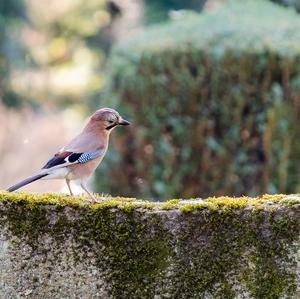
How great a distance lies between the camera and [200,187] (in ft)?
32.0

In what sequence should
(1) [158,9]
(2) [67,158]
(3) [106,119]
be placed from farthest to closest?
(1) [158,9] < (3) [106,119] < (2) [67,158]

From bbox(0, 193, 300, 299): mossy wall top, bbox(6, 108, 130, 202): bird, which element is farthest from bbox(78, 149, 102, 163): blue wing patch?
bbox(0, 193, 300, 299): mossy wall top

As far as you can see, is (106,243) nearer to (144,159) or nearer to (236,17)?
(144,159)

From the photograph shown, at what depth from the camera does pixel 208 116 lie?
9633 mm

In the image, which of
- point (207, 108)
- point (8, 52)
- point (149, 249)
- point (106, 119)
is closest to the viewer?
point (149, 249)

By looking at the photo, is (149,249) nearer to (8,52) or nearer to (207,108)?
(207,108)

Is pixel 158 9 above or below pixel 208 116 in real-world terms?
below

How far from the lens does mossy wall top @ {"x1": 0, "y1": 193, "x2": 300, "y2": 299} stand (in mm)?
3996

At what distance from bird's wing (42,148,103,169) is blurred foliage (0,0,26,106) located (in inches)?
491

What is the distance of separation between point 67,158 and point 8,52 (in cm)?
1275

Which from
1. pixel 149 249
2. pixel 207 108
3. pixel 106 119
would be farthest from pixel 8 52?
pixel 149 249

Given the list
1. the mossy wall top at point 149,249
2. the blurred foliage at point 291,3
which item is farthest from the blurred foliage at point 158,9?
the mossy wall top at point 149,249

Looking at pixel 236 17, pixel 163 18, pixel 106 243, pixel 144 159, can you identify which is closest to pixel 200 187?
pixel 144 159

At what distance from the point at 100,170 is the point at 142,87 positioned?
1.01m
